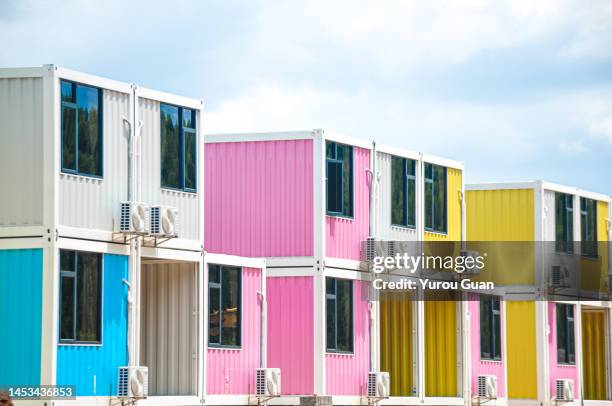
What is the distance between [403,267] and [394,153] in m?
3.13

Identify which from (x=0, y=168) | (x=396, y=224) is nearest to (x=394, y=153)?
(x=396, y=224)

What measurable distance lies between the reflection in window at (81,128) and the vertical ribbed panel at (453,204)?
51.9ft

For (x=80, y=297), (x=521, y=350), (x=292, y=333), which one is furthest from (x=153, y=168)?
(x=521, y=350)

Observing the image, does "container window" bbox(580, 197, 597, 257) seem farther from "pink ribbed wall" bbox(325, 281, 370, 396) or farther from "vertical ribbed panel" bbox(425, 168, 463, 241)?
"pink ribbed wall" bbox(325, 281, 370, 396)

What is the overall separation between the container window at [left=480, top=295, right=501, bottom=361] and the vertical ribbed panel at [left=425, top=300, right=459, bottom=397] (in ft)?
5.18

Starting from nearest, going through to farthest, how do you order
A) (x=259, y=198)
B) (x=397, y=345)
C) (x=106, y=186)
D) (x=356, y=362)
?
(x=106, y=186) < (x=259, y=198) < (x=356, y=362) < (x=397, y=345)

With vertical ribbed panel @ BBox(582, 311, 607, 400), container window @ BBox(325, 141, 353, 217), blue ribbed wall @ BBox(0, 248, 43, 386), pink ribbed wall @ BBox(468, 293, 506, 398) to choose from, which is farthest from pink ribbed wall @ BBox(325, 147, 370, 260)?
vertical ribbed panel @ BBox(582, 311, 607, 400)

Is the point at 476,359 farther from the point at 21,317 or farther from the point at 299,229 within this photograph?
the point at 21,317

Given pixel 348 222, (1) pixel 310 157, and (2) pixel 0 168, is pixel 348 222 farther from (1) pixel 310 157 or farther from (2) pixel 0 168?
(2) pixel 0 168

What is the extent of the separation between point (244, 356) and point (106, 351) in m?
5.54

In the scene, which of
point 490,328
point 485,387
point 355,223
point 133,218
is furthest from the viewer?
point 490,328

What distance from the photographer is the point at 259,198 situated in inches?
1519

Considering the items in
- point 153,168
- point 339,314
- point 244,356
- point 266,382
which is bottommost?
point 266,382

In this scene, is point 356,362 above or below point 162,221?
below
